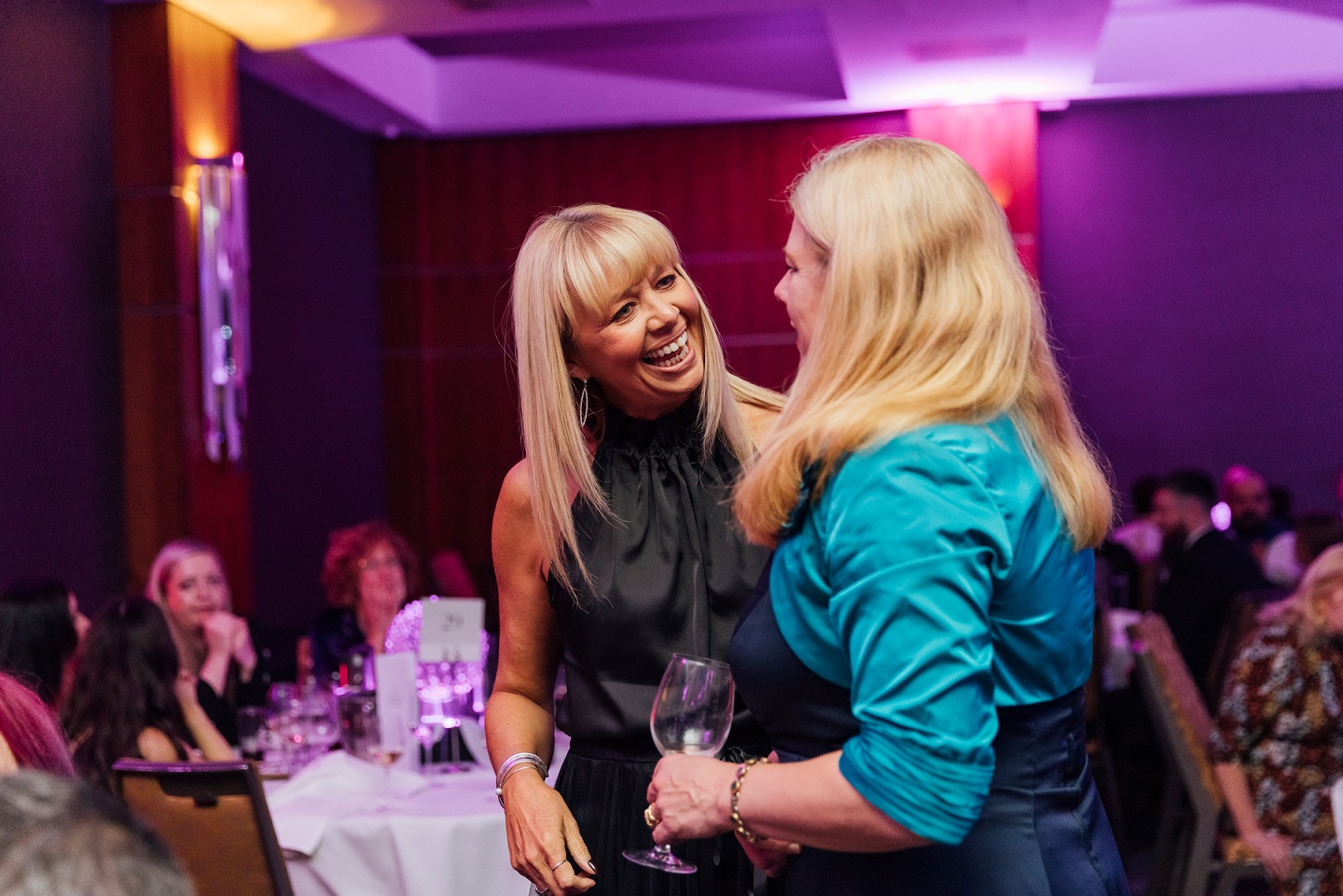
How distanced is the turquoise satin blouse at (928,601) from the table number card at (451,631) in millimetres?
2029

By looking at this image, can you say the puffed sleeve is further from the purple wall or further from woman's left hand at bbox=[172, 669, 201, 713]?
the purple wall

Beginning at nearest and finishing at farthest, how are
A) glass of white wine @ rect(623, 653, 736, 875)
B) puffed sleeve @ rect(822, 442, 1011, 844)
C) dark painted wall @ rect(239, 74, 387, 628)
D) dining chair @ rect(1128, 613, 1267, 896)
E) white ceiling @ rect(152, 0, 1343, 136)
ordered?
1. puffed sleeve @ rect(822, 442, 1011, 844)
2. glass of white wine @ rect(623, 653, 736, 875)
3. dining chair @ rect(1128, 613, 1267, 896)
4. dark painted wall @ rect(239, 74, 387, 628)
5. white ceiling @ rect(152, 0, 1343, 136)

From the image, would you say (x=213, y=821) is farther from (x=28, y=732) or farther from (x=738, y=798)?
(x=738, y=798)

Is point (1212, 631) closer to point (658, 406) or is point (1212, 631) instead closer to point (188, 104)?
point (658, 406)

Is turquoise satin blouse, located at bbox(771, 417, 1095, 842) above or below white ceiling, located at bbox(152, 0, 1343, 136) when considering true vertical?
below

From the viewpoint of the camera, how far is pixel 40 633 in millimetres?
3312

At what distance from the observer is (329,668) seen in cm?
457

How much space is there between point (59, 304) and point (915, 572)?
5.05 metres

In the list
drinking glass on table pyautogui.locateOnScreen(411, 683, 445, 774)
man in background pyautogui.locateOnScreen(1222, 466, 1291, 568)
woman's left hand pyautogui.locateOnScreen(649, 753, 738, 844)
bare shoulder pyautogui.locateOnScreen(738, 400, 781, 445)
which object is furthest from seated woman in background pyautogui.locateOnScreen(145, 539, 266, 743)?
man in background pyautogui.locateOnScreen(1222, 466, 1291, 568)

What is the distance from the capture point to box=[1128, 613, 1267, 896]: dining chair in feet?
12.4

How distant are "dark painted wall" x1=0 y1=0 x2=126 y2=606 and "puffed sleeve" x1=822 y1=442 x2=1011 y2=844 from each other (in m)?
4.69

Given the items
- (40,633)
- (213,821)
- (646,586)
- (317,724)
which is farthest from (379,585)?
(646,586)

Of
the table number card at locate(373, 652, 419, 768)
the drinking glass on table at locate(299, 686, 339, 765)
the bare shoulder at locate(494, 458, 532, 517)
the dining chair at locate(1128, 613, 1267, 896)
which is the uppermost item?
the bare shoulder at locate(494, 458, 532, 517)

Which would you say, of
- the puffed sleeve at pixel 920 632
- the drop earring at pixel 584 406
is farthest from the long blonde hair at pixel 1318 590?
the puffed sleeve at pixel 920 632
